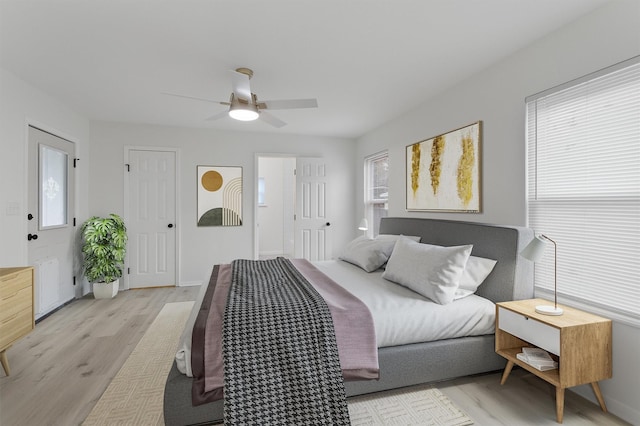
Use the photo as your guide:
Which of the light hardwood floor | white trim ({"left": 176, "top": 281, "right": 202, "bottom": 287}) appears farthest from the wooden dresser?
white trim ({"left": 176, "top": 281, "right": 202, "bottom": 287})

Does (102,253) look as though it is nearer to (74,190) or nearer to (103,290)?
(103,290)

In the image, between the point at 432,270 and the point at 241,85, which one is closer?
the point at 432,270

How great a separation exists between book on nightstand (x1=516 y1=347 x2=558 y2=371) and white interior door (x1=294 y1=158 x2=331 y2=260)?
3.61 m

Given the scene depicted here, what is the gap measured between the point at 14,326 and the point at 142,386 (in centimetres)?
99

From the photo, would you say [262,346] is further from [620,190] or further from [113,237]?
[113,237]

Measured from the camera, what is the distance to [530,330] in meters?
1.85

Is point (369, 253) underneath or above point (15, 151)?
underneath

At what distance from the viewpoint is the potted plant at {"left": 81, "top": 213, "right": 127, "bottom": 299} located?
13.2 feet

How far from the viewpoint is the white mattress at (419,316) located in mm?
1937

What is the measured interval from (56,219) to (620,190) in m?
5.19

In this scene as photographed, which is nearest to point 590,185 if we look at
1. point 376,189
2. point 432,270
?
point 432,270

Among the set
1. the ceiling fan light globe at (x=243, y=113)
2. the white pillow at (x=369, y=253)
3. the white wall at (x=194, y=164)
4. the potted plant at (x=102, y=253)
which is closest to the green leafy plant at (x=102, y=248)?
the potted plant at (x=102, y=253)

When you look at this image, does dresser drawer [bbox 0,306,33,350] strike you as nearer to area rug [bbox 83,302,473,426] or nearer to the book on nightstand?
area rug [bbox 83,302,473,426]

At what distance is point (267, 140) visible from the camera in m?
5.10
